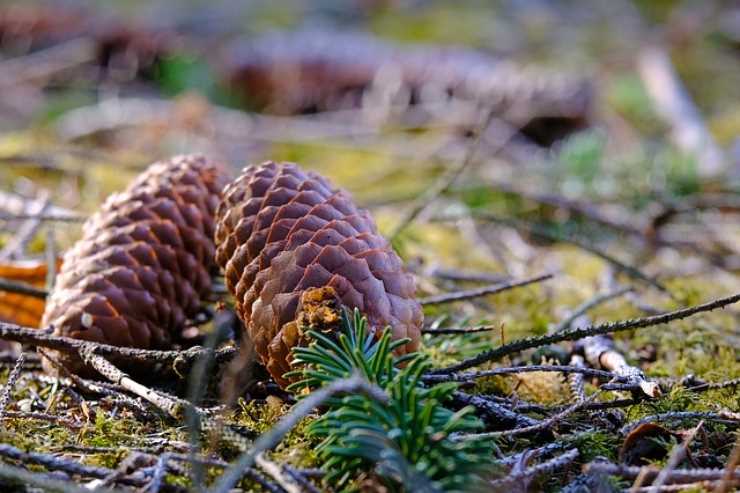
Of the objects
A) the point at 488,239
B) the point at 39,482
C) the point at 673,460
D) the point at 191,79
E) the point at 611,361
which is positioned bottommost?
the point at 488,239

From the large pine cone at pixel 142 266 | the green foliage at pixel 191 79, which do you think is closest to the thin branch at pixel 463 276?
the large pine cone at pixel 142 266

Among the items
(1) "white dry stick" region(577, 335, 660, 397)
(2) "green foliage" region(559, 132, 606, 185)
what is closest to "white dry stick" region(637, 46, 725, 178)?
(2) "green foliage" region(559, 132, 606, 185)

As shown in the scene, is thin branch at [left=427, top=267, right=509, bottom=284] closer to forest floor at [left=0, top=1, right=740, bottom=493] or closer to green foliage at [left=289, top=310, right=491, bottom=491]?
forest floor at [left=0, top=1, right=740, bottom=493]

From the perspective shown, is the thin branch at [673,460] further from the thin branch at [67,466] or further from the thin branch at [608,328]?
the thin branch at [67,466]

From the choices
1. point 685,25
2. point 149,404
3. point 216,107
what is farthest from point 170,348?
point 685,25

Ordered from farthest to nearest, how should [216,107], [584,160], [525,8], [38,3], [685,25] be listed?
1. [525,8]
2. [38,3]
3. [685,25]
4. [216,107]
5. [584,160]

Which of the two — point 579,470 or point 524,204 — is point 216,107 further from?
point 579,470

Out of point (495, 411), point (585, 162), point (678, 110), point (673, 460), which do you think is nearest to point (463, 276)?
point (495, 411)

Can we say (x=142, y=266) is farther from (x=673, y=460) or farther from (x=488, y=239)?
(x=488, y=239)
